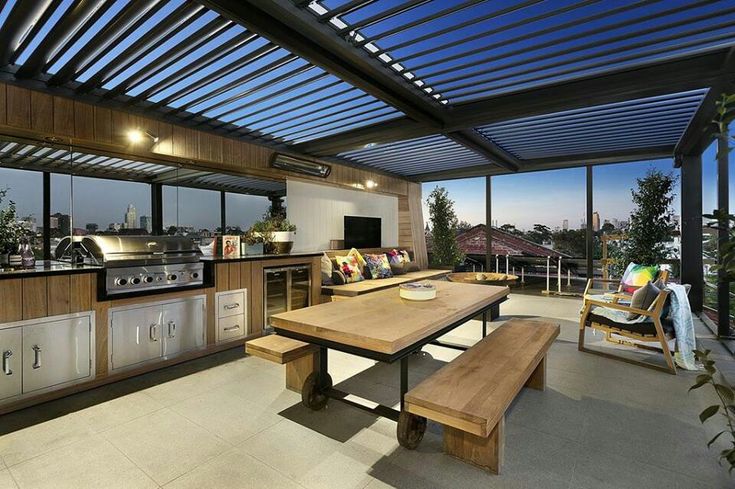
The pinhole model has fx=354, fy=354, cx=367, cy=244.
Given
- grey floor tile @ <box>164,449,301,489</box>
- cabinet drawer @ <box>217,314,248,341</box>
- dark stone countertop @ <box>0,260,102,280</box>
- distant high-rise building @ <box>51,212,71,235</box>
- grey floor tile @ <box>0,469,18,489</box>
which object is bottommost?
grey floor tile @ <box>0,469,18,489</box>

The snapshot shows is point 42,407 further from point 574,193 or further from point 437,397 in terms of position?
point 574,193

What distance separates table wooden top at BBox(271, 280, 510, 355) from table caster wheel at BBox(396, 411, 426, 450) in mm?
457

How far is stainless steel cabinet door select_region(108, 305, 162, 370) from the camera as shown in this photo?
119 inches

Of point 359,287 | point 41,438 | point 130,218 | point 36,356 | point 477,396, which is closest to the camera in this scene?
point 477,396

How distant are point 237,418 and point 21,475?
1069 millimetres

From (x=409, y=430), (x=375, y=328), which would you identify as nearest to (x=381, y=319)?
(x=375, y=328)

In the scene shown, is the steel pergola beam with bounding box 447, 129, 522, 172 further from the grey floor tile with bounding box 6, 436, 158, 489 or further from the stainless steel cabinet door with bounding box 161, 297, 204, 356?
the grey floor tile with bounding box 6, 436, 158, 489

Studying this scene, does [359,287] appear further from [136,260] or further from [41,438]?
[41,438]

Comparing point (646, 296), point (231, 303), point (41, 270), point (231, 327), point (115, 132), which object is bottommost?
point (231, 327)

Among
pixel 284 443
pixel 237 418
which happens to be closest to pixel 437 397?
pixel 284 443

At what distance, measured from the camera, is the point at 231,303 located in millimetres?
3936

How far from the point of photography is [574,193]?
7180mm

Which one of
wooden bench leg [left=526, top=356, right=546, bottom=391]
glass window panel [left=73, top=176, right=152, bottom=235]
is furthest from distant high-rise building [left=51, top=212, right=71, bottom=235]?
wooden bench leg [left=526, top=356, right=546, bottom=391]

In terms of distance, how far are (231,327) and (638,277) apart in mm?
4885
